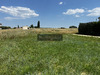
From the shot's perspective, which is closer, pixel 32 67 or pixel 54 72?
pixel 54 72

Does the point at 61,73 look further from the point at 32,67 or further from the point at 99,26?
the point at 99,26

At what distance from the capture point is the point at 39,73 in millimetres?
2379

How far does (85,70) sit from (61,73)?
0.84 metres

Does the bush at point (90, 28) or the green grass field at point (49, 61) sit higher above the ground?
the bush at point (90, 28)

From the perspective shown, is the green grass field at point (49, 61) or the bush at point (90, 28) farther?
the bush at point (90, 28)

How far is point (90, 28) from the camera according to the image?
1659 cm

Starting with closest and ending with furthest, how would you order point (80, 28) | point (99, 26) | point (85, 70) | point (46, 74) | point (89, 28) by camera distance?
point (46, 74), point (85, 70), point (99, 26), point (89, 28), point (80, 28)

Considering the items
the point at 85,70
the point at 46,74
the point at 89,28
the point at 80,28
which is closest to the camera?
the point at 46,74

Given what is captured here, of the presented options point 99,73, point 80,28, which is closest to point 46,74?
point 99,73

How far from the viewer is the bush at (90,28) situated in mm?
14845

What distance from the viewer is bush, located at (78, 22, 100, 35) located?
14.8 meters

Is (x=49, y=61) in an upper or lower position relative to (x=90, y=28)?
lower

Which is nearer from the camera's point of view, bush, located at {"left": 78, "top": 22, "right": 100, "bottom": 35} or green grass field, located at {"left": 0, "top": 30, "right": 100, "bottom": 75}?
green grass field, located at {"left": 0, "top": 30, "right": 100, "bottom": 75}

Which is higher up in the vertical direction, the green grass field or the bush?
the bush
